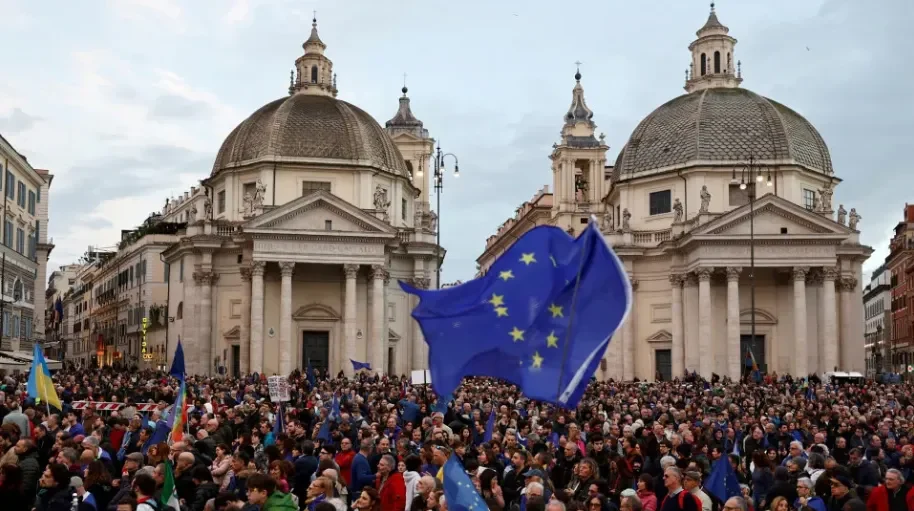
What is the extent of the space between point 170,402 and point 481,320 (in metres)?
19.7

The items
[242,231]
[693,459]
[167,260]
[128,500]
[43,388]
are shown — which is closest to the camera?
[128,500]

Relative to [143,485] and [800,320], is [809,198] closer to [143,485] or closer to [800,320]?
[800,320]

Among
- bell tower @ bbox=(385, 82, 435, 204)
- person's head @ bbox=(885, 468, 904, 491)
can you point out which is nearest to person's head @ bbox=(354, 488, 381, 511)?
person's head @ bbox=(885, 468, 904, 491)

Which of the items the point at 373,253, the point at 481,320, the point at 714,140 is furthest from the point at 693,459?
the point at 714,140

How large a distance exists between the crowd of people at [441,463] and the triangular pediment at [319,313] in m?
35.5

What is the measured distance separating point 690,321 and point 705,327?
222cm

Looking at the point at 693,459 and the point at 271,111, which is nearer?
the point at 693,459

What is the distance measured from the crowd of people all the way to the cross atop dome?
46.2 m

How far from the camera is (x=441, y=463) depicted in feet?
46.9

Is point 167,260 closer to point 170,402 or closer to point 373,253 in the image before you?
point 373,253

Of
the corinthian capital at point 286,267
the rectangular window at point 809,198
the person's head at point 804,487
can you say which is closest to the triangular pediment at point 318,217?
the corinthian capital at point 286,267

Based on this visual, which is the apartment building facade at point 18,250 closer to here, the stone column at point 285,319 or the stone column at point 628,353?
Answer: the stone column at point 285,319

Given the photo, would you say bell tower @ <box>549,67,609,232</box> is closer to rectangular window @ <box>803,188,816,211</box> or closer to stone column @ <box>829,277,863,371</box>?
rectangular window @ <box>803,188,816,211</box>

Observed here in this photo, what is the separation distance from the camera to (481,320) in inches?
574
